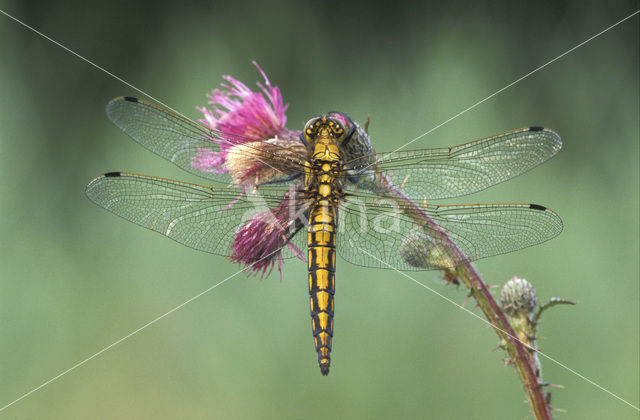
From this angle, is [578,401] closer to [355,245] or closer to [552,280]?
[552,280]

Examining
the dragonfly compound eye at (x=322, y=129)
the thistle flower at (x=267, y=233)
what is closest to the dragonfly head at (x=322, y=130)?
the dragonfly compound eye at (x=322, y=129)

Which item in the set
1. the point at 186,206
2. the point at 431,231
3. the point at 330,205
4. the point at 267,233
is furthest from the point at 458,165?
the point at 186,206

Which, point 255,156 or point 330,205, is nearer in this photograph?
point 330,205

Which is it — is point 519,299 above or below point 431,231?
below

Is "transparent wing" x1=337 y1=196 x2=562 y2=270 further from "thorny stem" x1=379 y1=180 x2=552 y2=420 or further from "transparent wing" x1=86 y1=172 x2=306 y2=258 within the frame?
"transparent wing" x1=86 y1=172 x2=306 y2=258

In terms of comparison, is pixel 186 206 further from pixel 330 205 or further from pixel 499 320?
pixel 499 320

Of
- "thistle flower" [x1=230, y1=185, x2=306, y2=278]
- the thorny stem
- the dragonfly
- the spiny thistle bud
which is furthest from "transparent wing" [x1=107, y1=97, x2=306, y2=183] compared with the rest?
the spiny thistle bud

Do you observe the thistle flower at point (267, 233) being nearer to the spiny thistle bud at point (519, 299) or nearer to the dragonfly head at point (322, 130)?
the dragonfly head at point (322, 130)
